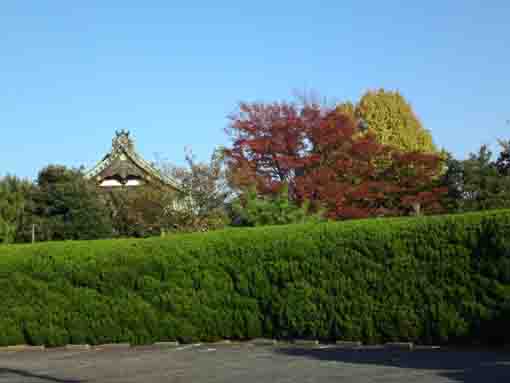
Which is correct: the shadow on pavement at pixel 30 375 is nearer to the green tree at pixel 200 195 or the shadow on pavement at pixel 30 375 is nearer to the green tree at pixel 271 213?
the green tree at pixel 271 213

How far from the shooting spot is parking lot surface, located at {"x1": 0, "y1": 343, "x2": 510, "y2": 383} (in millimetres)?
8406

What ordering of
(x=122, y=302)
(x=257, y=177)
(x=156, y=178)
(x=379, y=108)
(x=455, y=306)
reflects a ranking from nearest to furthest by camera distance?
(x=455, y=306) < (x=122, y=302) < (x=257, y=177) < (x=156, y=178) < (x=379, y=108)

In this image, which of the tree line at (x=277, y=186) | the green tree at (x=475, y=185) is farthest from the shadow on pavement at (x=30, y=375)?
the green tree at (x=475, y=185)

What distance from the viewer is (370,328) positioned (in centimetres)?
1195

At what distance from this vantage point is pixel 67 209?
3203cm

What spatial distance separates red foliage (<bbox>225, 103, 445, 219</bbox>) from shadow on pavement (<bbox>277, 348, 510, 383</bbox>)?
16.6m

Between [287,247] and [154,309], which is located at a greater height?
[287,247]

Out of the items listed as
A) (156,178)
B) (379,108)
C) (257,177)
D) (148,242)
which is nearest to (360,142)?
(257,177)

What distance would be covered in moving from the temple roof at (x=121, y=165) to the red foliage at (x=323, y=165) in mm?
11614

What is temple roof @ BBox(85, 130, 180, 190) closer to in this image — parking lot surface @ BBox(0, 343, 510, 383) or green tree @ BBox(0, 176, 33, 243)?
green tree @ BBox(0, 176, 33, 243)

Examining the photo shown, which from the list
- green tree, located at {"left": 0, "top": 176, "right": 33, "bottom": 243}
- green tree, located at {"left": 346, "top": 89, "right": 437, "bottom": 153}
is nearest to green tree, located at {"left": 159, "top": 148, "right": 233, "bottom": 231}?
green tree, located at {"left": 0, "top": 176, "right": 33, "bottom": 243}

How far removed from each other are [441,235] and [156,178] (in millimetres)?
25562

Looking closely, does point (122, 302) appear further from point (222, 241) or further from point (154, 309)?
point (222, 241)

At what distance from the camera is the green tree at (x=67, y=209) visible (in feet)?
103
